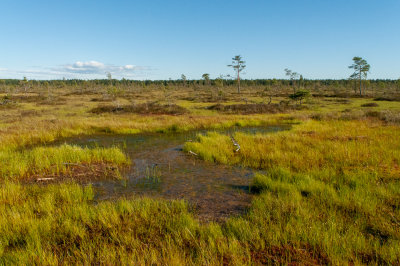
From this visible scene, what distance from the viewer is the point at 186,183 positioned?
8.04 metres

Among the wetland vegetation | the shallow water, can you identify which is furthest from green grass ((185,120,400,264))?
the shallow water

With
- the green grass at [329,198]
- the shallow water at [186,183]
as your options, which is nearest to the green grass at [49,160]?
the shallow water at [186,183]

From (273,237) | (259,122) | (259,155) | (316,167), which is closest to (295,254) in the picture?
(273,237)

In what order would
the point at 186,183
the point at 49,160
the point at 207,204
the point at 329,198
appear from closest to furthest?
1. the point at 329,198
2. the point at 207,204
3. the point at 186,183
4. the point at 49,160

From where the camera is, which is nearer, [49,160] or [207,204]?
[207,204]

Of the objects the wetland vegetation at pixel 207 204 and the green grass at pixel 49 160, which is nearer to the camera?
the wetland vegetation at pixel 207 204

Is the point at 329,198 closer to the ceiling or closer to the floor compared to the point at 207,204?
closer to the ceiling

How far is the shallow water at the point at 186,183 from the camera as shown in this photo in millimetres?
6242

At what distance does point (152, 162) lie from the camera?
10695 millimetres

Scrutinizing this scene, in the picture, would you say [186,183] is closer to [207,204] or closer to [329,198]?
[207,204]

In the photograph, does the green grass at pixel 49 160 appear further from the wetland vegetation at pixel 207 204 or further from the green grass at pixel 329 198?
the green grass at pixel 329 198

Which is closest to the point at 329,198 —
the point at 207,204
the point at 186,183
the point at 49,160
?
the point at 207,204

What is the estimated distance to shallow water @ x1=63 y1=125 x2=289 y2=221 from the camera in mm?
6242

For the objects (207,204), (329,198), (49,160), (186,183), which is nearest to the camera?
(329,198)
